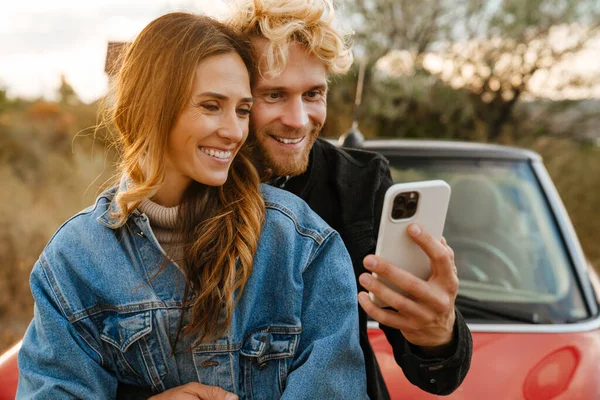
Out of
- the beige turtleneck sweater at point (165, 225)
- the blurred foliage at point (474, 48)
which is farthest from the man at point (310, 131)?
the blurred foliage at point (474, 48)

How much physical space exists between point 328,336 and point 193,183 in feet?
1.93

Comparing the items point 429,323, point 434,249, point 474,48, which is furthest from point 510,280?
point 474,48

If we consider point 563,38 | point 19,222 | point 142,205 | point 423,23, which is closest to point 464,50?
point 423,23

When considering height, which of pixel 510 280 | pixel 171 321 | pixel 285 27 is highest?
pixel 285 27

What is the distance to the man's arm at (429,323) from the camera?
4.41 ft

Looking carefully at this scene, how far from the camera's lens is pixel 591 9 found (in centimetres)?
945

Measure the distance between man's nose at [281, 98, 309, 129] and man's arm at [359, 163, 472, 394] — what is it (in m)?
0.68

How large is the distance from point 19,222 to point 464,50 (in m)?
7.12

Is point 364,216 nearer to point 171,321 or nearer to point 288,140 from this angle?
point 288,140

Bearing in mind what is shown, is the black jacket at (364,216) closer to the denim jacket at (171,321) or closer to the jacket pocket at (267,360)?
the denim jacket at (171,321)

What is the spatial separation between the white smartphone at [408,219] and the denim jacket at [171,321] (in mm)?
177

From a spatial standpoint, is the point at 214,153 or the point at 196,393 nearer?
the point at 196,393

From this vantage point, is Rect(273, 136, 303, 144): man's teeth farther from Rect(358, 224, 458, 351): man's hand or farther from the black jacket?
Rect(358, 224, 458, 351): man's hand

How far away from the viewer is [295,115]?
6.31ft
